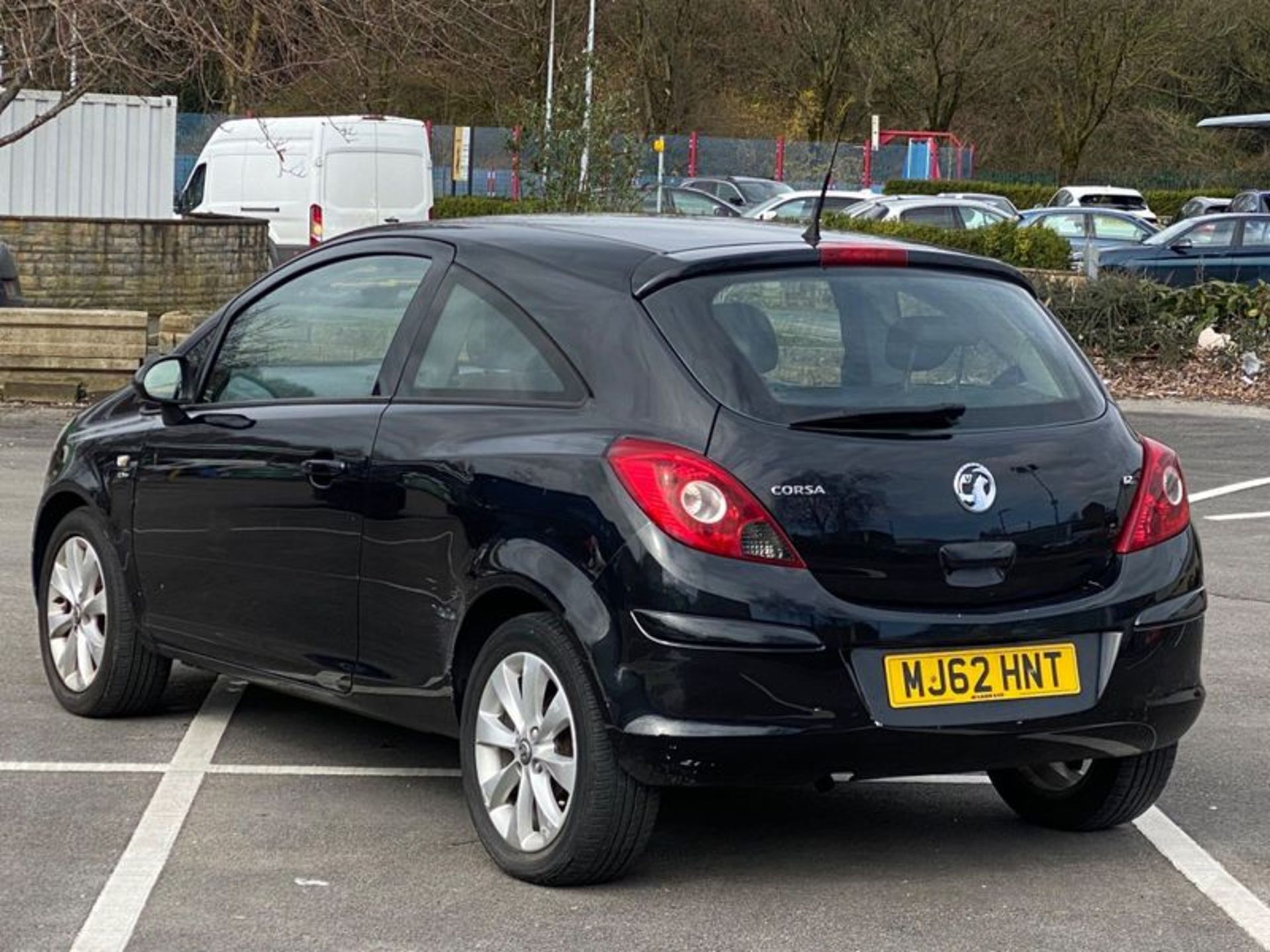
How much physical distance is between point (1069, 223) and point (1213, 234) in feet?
16.0

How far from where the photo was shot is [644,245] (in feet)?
18.7

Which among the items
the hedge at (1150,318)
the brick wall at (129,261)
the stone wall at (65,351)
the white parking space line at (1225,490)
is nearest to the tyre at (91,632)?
the white parking space line at (1225,490)

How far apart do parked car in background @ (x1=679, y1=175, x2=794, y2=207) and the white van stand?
14.7 metres

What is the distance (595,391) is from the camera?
213 inches

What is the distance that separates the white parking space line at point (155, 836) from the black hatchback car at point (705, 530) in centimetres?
42

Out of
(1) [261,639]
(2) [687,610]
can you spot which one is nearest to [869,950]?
(2) [687,610]

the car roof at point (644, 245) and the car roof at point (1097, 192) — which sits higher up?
the car roof at point (1097, 192)

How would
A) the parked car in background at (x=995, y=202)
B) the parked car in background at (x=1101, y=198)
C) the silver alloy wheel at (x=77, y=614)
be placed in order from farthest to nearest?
the parked car in background at (x=1101, y=198) → the parked car in background at (x=995, y=202) → the silver alloy wheel at (x=77, y=614)

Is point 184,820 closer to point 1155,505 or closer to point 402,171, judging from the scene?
point 1155,505

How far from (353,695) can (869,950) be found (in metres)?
1.70

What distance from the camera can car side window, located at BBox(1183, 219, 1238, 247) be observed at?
29516mm

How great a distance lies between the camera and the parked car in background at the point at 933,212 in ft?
112

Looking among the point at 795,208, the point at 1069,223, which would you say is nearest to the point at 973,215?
the point at 1069,223

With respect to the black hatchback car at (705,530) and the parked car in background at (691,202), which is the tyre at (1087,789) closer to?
the black hatchback car at (705,530)
